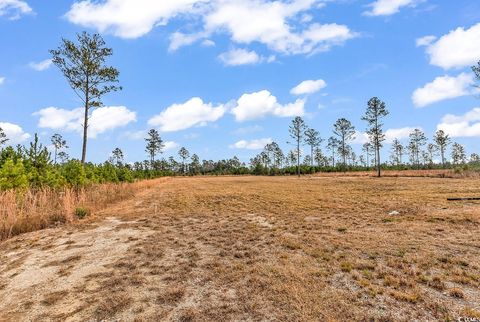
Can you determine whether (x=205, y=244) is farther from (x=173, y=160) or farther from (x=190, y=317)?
(x=173, y=160)

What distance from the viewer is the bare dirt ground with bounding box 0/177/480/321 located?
3617 millimetres

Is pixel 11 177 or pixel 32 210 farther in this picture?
pixel 11 177

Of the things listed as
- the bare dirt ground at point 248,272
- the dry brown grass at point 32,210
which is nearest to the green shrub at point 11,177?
the dry brown grass at point 32,210

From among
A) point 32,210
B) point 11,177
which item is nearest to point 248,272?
point 32,210

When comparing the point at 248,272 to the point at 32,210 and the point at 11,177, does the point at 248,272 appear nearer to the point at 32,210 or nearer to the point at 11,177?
the point at 32,210

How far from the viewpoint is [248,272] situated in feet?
16.0

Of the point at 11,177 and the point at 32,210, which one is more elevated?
the point at 11,177

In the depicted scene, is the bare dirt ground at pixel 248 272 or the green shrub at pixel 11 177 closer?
the bare dirt ground at pixel 248 272

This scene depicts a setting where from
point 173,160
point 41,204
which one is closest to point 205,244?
point 41,204

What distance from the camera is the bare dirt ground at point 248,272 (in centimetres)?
362

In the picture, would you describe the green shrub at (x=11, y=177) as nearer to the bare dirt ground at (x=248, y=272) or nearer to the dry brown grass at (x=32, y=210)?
the dry brown grass at (x=32, y=210)

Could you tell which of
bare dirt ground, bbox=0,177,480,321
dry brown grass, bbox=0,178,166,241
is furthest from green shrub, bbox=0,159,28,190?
bare dirt ground, bbox=0,177,480,321

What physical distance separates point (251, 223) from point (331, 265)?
4434mm

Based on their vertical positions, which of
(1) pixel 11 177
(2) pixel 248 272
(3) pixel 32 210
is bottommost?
(2) pixel 248 272
